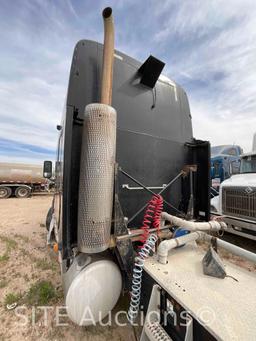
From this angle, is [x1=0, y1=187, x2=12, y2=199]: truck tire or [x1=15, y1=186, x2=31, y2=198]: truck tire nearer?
[x1=0, y1=187, x2=12, y2=199]: truck tire

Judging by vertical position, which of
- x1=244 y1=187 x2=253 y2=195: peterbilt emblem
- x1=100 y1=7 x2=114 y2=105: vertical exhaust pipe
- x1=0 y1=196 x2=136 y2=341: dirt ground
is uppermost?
x1=100 y1=7 x2=114 y2=105: vertical exhaust pipe

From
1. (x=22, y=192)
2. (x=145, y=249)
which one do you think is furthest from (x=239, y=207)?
(x=22, y=192)

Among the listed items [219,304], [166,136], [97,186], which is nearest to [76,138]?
[97,186]

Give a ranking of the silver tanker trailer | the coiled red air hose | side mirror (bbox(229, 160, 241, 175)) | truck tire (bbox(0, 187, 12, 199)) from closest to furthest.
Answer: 1. the coiled red air hose
2. side mirror (bbox(229, 160, 241, 175))
3. truck tire (bbox(0, 187, 12, 199))
4. the silver tanker trailer

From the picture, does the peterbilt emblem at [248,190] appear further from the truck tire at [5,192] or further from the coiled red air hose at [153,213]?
the truck tire at [5,192]

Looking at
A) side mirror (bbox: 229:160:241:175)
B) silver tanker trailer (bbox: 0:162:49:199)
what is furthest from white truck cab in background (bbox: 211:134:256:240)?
silver tanker trailer (bbox: 0:162:49:199)

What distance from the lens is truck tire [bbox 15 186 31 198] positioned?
567 inches

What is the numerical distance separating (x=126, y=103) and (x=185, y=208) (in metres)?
1.81

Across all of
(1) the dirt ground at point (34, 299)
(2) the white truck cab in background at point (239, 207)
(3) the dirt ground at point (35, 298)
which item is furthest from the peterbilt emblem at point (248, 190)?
(1) the dirt ground at point (34, 299)

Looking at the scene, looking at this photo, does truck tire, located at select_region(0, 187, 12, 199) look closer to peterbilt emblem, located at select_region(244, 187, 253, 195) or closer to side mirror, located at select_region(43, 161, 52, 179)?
side mirror, located at select_region(43, 161, 52, 179)

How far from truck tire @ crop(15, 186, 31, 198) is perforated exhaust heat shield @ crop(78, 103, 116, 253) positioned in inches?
615

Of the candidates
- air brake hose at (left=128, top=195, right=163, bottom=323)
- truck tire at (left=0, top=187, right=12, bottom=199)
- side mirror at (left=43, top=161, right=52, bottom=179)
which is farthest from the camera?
truck tire at (left=0, top=187, right=12, bottom=199)

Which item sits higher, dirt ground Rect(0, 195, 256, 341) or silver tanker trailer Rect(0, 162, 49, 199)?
silver tanker trailer Rect(0, 162, 49, 199)

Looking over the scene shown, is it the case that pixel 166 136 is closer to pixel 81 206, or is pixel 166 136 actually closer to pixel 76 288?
pixel 81 206
